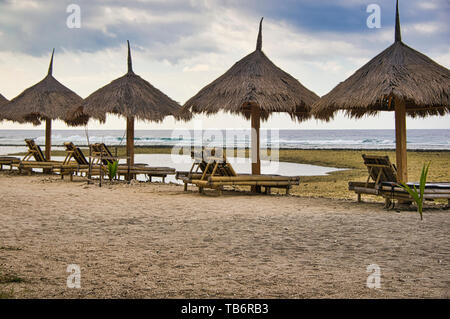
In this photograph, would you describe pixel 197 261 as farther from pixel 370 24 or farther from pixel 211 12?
pixel 211 12

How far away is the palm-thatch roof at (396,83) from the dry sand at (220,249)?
5.35ft

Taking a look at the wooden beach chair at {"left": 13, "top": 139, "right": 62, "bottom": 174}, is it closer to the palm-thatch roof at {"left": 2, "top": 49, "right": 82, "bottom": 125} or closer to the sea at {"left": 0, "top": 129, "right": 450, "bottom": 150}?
the palm-thatch roof at {"left": 2, "top": 49, "right": 82, "bottom": 125}

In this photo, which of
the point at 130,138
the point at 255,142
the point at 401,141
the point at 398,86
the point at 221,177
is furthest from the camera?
the point at 130,138

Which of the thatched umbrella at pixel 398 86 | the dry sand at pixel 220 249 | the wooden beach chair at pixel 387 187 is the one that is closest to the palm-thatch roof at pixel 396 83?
the thatched umbrella at pixel 398 86

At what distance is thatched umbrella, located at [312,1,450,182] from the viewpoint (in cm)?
673

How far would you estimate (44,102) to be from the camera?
1302 cm

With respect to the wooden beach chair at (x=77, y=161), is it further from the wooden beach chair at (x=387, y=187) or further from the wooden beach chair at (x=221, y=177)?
the wooden beach chair at (x=387, y=187)

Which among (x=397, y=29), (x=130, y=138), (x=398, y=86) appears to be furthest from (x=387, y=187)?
(x=130, y=138)

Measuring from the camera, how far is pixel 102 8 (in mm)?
9758

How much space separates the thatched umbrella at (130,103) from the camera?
10.8m

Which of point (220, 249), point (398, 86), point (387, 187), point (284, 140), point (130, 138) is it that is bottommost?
point (220, 249)

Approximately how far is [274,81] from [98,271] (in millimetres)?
6263

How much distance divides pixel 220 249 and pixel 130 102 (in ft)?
24.5

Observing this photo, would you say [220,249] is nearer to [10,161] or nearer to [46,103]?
[46,103]
